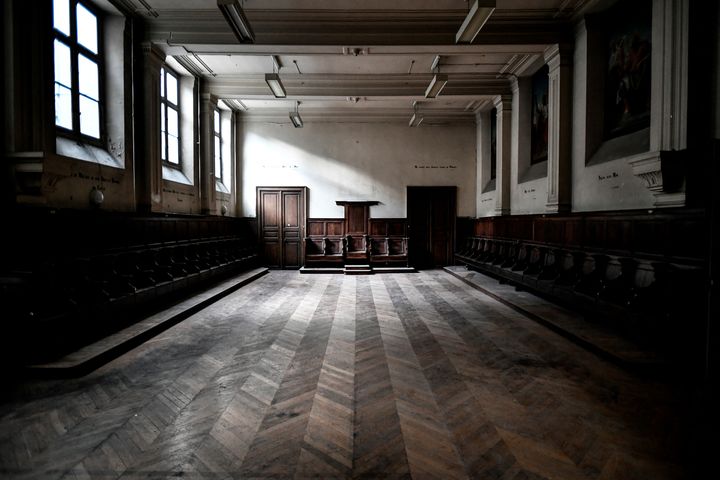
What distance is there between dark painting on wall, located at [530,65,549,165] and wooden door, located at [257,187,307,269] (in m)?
7.17

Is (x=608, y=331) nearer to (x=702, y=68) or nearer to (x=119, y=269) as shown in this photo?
(x=702, y=68)

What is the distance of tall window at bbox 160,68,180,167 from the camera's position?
9.53 meters

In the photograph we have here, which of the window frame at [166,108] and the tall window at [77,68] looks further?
the window frame at [166,108]

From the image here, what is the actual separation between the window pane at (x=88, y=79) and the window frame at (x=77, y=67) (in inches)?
2.0

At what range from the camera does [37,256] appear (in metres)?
4.84

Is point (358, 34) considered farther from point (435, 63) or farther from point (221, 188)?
point (221, 188)

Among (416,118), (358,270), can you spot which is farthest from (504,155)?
(358,270)

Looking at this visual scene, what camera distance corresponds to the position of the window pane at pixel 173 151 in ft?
32.4

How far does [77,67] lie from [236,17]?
3047mm

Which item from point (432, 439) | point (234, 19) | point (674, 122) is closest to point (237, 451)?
point (432, 439)

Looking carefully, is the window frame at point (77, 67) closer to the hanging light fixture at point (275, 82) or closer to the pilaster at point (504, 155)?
the hanging light fixture at point (275, 82)

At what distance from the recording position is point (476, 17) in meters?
5.52

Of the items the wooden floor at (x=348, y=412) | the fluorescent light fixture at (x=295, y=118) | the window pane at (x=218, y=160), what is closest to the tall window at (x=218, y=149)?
the window pane at (x=218, y=160)

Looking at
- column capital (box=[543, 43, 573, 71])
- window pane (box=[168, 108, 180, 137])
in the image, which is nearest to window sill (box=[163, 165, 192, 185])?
window pane (box=[168, 108, 180, 137])
